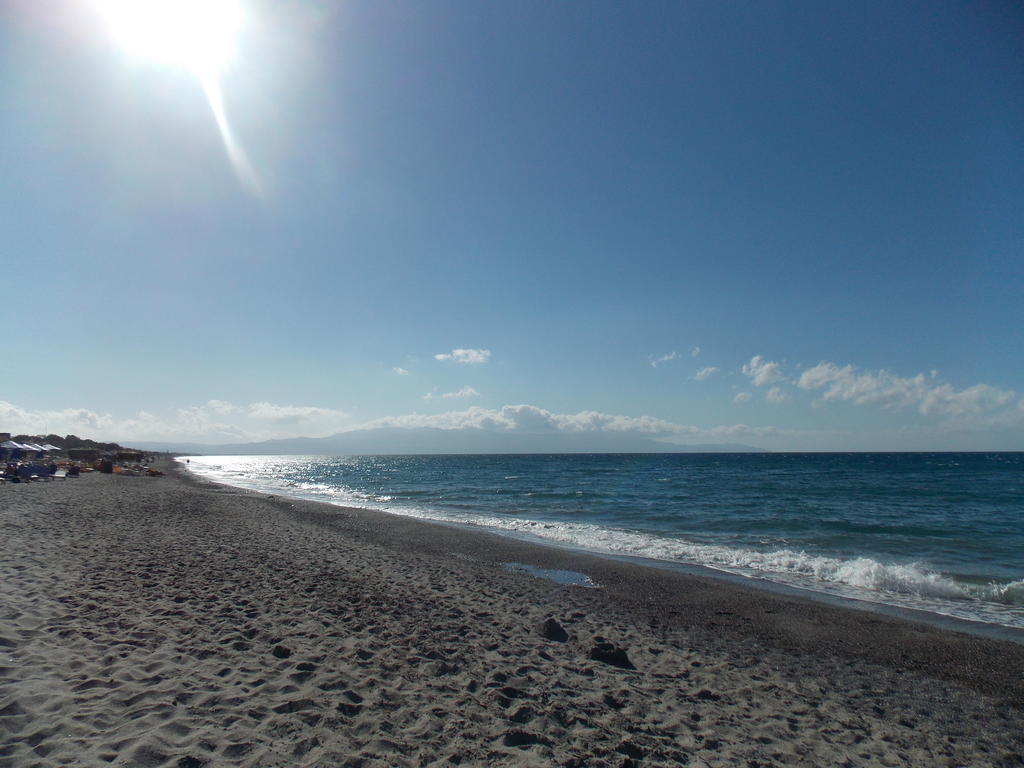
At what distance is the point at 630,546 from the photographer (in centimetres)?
1831

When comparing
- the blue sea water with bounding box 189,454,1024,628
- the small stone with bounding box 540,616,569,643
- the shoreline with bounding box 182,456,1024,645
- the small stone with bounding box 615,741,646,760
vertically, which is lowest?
the blue sea water with bounding box 189,454,1024,628

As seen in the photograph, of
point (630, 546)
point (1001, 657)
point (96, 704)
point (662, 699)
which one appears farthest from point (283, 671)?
point (630, 546)

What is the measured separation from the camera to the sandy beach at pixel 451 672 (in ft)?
15.0

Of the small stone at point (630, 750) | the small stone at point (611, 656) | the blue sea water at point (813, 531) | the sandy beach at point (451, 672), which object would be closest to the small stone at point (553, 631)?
the sandy beach at point (451, 672)

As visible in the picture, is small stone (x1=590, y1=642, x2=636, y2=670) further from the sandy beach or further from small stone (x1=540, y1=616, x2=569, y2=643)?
small stone (x1=540, y1=616, x2=569, y2=643)

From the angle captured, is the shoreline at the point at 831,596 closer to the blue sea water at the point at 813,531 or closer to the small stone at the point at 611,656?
the blue sea water at the point at 813,531

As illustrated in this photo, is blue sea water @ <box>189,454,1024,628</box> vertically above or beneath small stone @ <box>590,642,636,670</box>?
beneath

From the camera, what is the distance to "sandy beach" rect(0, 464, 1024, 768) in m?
4.58

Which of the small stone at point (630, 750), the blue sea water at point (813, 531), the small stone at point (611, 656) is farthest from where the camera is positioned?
the blue sea water at point (813, 531)

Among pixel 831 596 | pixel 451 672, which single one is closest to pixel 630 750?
pixel 451 672

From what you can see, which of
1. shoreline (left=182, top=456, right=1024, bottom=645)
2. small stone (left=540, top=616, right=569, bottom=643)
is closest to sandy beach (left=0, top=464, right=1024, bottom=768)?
small stone (left=540, top=616, right=569, bottom=643)

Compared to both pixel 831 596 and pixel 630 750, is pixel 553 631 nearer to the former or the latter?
pixel 630 750

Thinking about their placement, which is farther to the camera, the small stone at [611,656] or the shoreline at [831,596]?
the shoreline at [831,596]

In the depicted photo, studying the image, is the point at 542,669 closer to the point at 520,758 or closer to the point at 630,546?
the point at 520,758
